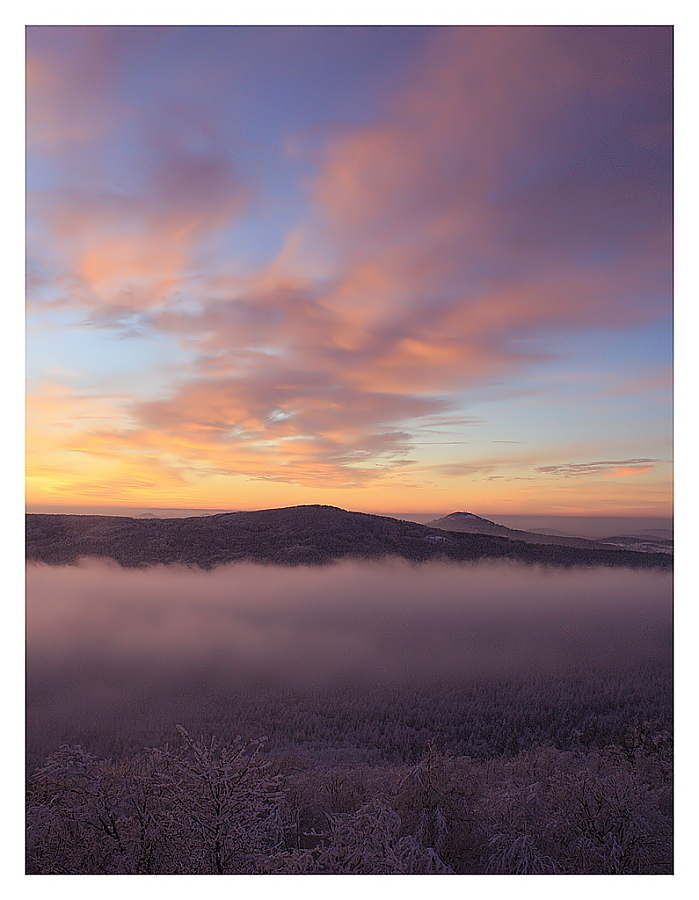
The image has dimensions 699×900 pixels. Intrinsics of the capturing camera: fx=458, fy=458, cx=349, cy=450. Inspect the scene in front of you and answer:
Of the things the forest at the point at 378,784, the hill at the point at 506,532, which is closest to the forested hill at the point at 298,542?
the hill at the point at 506,532

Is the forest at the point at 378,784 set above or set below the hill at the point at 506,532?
below

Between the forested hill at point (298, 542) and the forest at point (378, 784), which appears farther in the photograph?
the forested hill at point (298, 542)

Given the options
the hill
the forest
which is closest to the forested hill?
the hill

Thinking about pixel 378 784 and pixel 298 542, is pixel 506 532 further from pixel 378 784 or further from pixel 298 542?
pixel 378 784

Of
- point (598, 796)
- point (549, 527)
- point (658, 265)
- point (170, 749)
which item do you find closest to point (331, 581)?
point (170, 749)

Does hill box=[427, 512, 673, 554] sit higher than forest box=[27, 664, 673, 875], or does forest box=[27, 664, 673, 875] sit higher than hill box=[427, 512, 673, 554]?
hill box=[427, 512, 673, 554]

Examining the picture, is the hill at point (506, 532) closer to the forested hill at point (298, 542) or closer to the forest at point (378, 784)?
the forested hill at point (298, 542)

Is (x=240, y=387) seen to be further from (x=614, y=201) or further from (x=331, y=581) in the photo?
(x=614, y=201)

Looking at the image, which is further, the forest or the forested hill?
the forested hill

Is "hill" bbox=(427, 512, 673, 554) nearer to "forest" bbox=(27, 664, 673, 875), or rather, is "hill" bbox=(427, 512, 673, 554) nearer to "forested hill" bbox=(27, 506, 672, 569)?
"forested hill" bbox=(27, 506, 672, 569)
